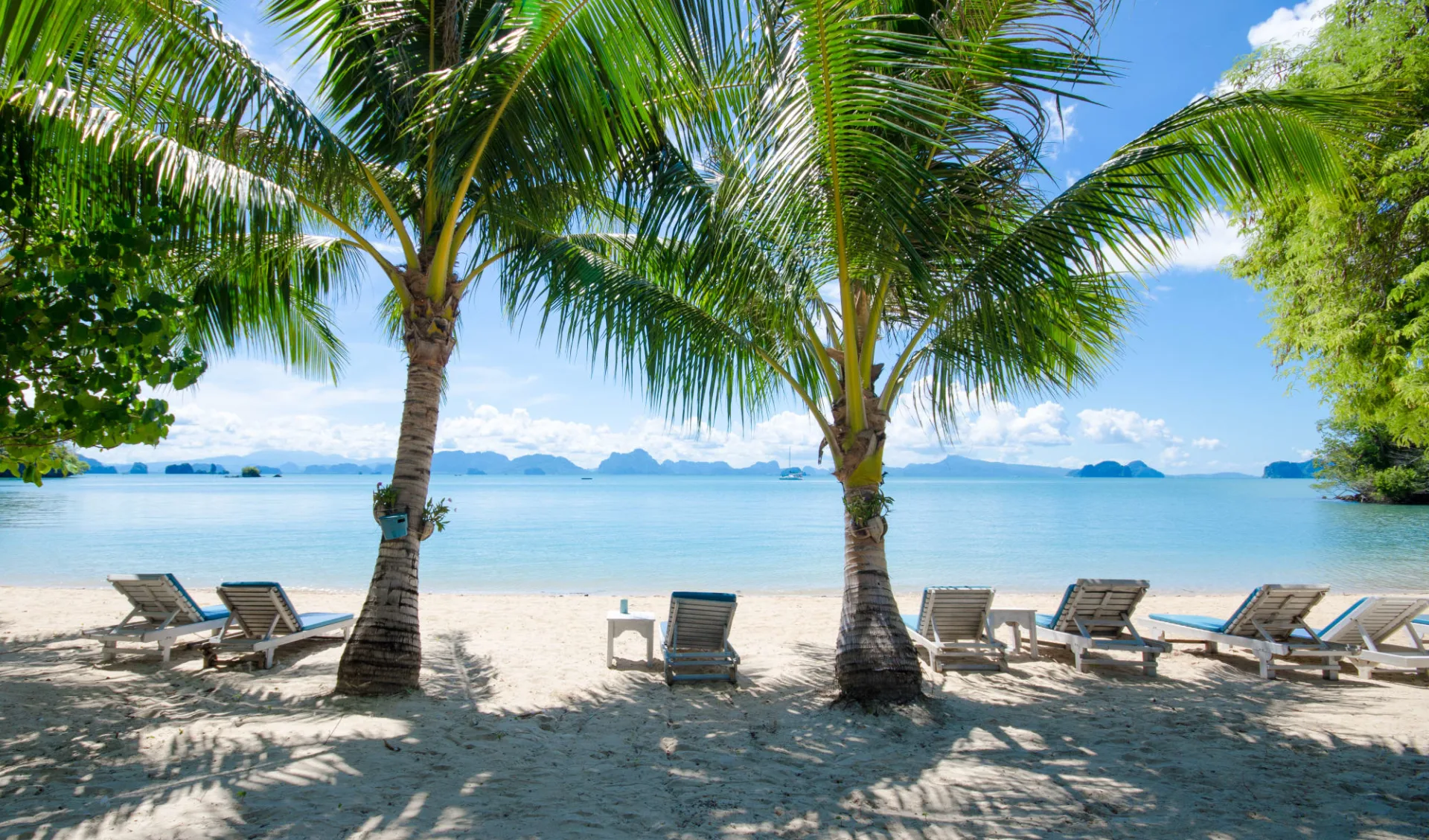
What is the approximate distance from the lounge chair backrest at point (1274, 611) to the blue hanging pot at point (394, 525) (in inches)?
282

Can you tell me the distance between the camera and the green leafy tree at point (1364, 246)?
757 centimetres

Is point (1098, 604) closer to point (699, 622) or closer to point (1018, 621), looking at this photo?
point (1018, 621)

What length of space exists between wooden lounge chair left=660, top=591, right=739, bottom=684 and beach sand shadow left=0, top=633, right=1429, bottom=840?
233 millimetres

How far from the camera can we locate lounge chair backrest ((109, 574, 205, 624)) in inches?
261

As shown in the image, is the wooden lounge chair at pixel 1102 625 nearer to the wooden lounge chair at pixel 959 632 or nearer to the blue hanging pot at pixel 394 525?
the wooden lounge chair at pixel 959 632

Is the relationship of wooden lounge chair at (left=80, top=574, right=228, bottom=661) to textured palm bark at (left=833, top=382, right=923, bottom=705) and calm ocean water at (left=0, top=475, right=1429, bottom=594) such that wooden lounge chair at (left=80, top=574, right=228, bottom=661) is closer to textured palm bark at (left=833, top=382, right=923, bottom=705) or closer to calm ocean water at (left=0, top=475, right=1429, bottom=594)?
textured palm bark at (left=833, top=382, right=923, bottom=705)

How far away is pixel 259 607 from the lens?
6711mm

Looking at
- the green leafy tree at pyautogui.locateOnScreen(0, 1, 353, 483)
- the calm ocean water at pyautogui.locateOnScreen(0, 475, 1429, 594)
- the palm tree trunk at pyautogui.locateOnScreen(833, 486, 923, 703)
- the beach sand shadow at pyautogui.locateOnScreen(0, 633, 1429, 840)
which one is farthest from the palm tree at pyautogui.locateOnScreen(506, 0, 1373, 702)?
the calm ocean water at pyautogui.locateOnScreen(0, 475, 1429, 594)

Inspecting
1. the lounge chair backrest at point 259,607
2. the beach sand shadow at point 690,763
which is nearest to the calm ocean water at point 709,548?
the lounge chair backrest at point 259,607

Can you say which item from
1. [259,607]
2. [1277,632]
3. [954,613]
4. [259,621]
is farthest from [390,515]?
[1277,632]

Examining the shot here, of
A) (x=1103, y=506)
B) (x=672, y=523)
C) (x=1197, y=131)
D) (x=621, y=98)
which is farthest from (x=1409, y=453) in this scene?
(x=621, y=98)

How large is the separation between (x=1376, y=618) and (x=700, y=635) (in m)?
6.00

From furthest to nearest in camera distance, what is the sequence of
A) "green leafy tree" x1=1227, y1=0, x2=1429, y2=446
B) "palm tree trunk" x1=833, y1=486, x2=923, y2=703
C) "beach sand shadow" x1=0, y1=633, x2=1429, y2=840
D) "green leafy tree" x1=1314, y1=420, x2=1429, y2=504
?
"green leafy tree" x1=1314, y1=420, x2=1429, y2=504
"green leafy tree" x1=1227, y1=0, x2=1429, y2=446
"palm tree trunk" x1=833, y1=486, x2=923, y2=703
"beach sand shadow" x1=0, y1=633, x2=1429, y2=840

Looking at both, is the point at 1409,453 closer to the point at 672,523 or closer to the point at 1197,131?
the point at 672,523
